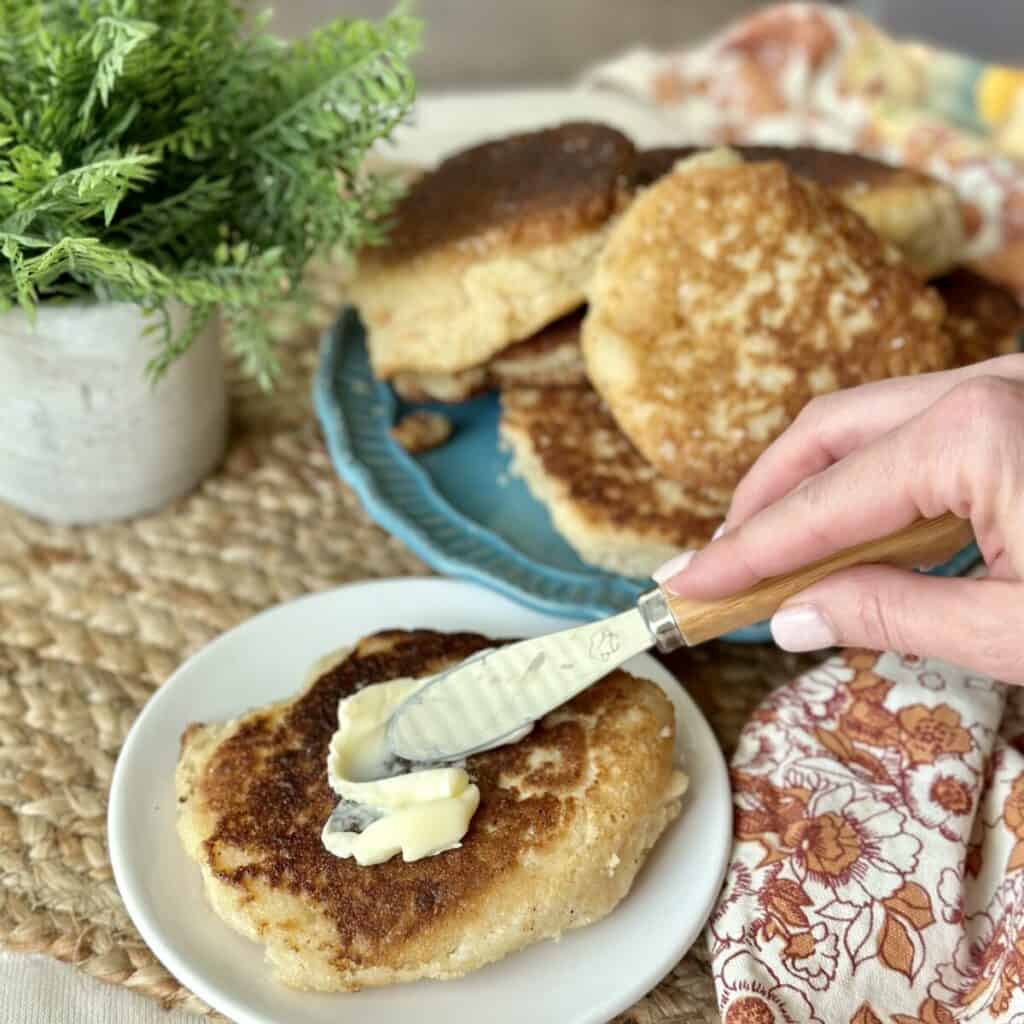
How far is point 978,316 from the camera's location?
2.17m

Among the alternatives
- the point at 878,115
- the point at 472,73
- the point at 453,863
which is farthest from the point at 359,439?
the point at 472,73

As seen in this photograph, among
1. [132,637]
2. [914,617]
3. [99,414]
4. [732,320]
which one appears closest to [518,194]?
[732,320]

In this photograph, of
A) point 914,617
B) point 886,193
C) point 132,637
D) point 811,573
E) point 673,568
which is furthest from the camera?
point 886,193

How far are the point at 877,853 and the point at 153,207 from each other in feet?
3.94

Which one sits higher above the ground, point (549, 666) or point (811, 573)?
point (811, 573)

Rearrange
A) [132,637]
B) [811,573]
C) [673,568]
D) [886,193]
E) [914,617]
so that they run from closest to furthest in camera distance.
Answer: [914,617] < [811,573] < [673,568] < [132,637] < [886,193]

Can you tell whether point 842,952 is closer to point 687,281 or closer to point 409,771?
point 409,771

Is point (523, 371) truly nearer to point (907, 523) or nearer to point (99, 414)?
point (99, 414)

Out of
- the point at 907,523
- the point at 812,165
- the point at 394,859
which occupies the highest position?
the point at 907,523

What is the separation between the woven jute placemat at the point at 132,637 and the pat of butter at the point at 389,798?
0.87 ft

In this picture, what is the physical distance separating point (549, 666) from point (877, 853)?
0.42 meters

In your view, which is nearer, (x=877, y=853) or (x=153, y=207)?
(x=877, y=853)

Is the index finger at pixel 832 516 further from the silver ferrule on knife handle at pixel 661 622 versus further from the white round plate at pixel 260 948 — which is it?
the white round plate at pixel 260 948

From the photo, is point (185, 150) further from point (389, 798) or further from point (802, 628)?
point (802, 628)
